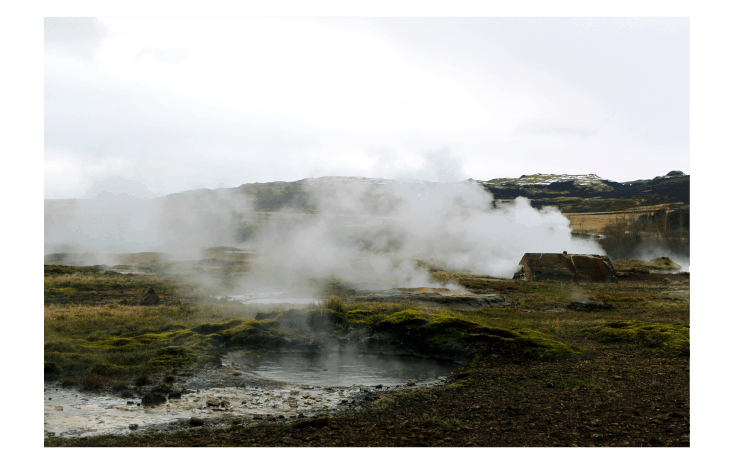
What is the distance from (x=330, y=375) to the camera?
1361 centimetres

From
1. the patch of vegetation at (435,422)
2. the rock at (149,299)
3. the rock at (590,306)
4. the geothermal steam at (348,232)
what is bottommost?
the rock at (590,306)

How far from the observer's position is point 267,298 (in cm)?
3011

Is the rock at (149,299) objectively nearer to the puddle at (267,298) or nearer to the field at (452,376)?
the field at (452,376)

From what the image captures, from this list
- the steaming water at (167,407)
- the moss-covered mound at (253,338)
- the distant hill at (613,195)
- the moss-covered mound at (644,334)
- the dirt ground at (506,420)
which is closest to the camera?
the dirt ground at (506,420)

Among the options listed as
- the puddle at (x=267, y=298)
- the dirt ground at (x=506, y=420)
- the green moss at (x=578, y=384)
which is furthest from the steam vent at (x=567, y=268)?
the green moss at (x=578, y=384)

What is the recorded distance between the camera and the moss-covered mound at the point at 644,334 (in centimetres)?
1497

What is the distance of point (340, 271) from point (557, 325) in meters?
26.6

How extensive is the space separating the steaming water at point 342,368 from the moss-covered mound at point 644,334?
7.06m

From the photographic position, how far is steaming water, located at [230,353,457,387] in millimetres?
13156

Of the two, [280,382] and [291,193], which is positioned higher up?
[291,193]

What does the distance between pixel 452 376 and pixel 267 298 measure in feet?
63.9

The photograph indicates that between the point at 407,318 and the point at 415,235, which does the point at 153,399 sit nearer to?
the point at 407,318

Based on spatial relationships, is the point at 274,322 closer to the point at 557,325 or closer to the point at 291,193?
the point at 557,325

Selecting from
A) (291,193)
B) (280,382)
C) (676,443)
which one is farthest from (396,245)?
(291,193)
